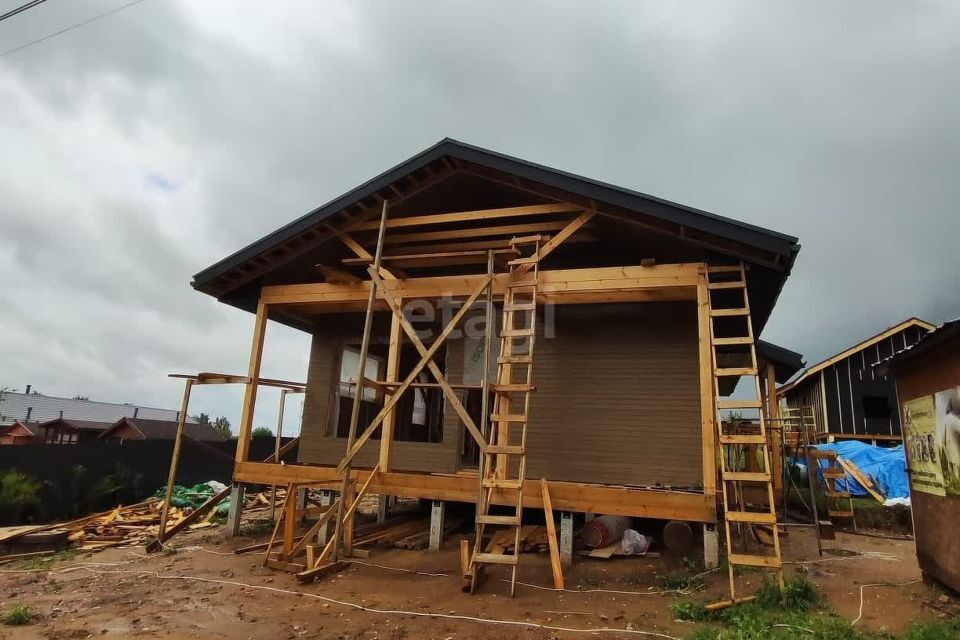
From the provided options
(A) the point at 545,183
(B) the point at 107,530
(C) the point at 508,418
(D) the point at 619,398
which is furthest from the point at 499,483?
(B) the point at 107,530

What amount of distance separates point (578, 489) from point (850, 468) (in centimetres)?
1199

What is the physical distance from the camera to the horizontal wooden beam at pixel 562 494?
6.99m

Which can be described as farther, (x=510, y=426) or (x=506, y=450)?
(x=510, y=426)

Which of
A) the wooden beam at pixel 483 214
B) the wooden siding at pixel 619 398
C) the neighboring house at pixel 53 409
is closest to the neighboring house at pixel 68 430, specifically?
the neighboring house at pixel 53 409

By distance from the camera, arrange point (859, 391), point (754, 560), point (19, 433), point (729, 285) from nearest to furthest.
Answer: point (754, 560) → point (729, 285) → point (859, 391) → point (19, 433)

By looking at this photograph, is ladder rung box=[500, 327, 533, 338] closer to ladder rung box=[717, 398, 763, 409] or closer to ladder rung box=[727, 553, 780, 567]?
ladder rung box=[717, 398, 763, 409]

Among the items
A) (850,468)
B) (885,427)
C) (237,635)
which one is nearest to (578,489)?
(237,635)

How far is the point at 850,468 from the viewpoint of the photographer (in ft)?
50.4

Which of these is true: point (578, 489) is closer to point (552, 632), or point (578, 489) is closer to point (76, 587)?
point (552, 632)

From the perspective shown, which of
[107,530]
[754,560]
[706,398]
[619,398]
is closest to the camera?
[754,560]

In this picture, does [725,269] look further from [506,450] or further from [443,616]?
[443,616]

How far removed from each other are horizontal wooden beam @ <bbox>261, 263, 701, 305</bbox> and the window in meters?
17.6

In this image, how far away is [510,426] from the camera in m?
9.53

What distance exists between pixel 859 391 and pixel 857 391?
0.08 m
